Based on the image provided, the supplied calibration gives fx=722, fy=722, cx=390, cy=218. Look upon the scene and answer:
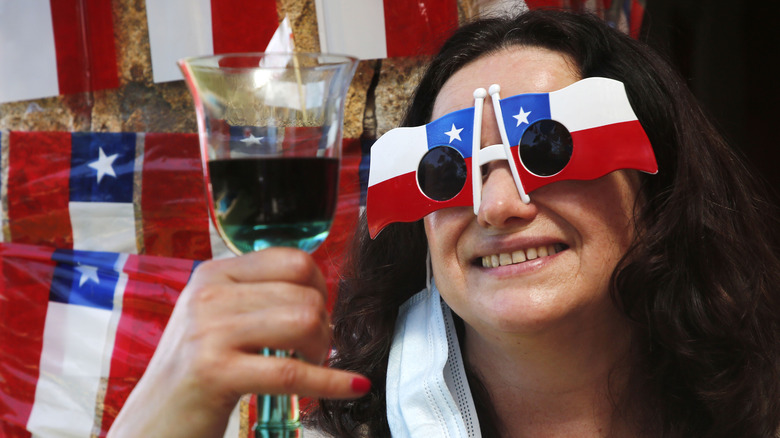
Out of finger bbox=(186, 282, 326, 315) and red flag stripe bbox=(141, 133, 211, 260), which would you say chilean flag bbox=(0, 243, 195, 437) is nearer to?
red flag stripe bbox=(141, 133, 211, 260)

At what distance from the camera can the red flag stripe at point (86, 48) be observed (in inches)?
98.3

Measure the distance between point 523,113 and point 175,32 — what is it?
1.46 meters

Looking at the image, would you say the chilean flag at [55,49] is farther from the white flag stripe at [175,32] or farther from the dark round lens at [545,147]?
the dark round lens at [545,147]

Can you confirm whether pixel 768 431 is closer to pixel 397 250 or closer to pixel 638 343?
pixel 638 343

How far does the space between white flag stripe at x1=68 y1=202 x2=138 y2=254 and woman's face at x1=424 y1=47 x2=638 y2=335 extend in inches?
53.3

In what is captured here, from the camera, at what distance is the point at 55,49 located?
2.49 meters

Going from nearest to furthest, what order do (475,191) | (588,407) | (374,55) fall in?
1. (475,191)
2. (588,407)
3. (374,55)

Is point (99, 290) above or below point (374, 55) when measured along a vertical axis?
below

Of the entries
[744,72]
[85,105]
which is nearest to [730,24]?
[744,72]

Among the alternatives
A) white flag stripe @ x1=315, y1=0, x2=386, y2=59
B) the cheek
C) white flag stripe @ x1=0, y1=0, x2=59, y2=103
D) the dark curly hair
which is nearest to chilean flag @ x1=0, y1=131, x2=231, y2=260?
white flag stripe @ x1=0, y1=0, x2=59, y2=103

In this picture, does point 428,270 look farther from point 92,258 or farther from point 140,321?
point 92,258

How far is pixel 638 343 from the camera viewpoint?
1.64 meters

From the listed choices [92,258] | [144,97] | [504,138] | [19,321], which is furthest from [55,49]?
[504,138]

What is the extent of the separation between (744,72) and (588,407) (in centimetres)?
204
